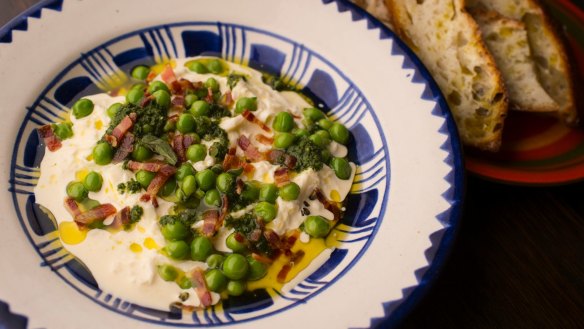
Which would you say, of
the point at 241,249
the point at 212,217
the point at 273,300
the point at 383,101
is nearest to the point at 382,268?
the point at 273,300

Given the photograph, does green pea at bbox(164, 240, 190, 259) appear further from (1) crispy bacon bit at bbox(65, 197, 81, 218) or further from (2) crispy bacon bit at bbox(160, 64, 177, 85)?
(2) crispy bacon bit at bbox(160, 64, 177, 85)

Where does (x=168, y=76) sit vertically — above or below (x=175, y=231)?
above

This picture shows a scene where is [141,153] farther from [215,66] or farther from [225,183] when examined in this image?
[215,66]

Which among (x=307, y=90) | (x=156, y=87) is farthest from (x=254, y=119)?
(x=156, y=87)

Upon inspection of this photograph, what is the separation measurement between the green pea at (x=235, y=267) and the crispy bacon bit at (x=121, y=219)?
59 cm

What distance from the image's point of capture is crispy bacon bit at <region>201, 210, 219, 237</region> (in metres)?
2.72

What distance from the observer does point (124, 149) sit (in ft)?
9.83

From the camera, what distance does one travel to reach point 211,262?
268 cm

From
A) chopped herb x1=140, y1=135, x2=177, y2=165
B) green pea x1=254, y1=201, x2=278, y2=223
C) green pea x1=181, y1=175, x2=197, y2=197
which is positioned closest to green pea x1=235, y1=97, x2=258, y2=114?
chopped herb x1=140, y1=135, x2=177, y2=165

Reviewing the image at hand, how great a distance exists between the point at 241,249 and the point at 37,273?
3.22ft

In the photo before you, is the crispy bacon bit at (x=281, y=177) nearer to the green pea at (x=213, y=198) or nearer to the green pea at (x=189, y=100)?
the green pea at (x=213, y=198)

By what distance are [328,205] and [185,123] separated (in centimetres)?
97

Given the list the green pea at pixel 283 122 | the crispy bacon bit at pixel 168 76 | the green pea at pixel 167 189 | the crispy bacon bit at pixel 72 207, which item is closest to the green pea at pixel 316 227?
the green pea at pixel 283 122

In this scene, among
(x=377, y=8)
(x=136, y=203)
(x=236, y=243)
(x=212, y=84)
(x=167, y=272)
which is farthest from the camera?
(x=377, y=8)
